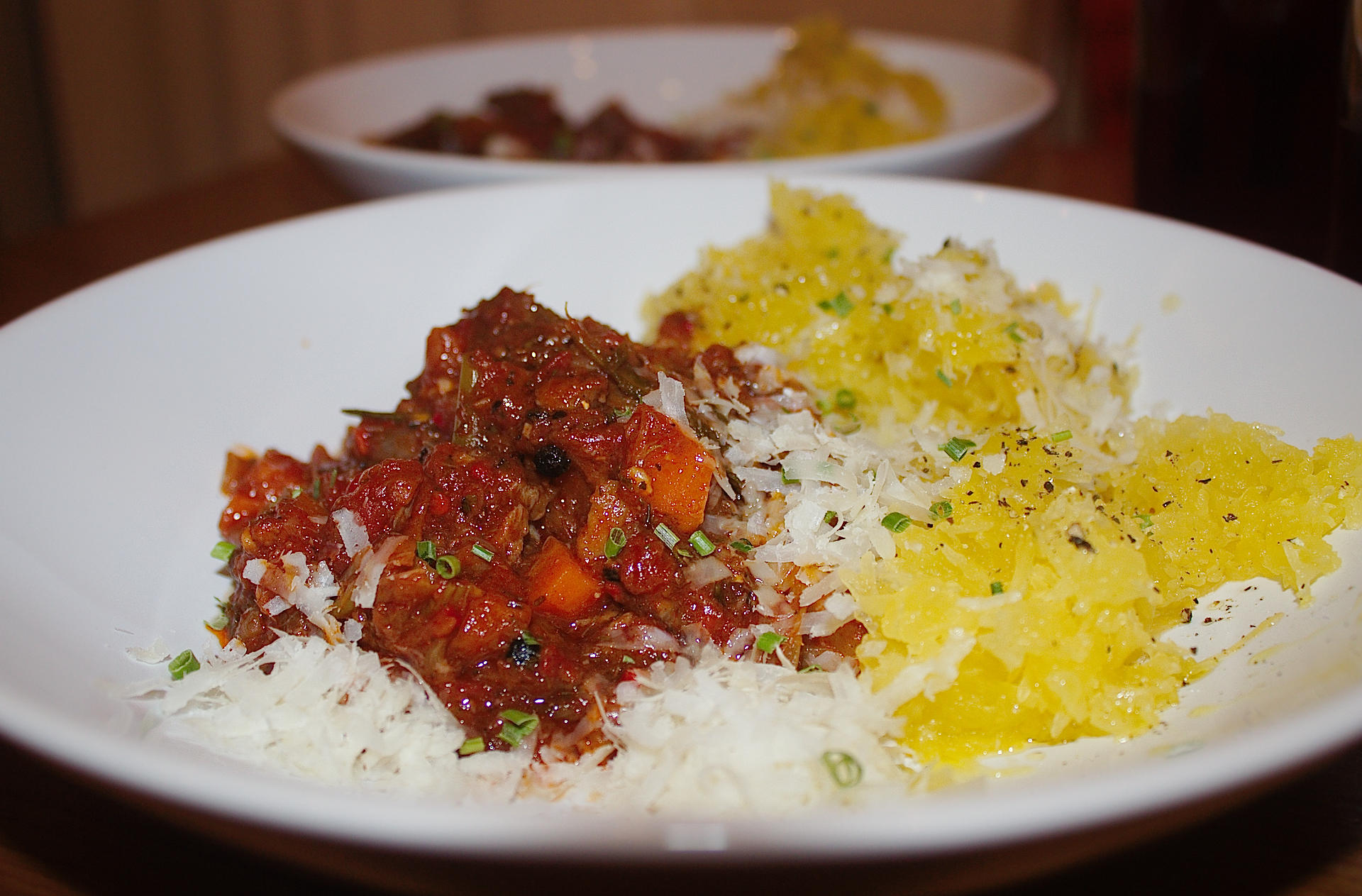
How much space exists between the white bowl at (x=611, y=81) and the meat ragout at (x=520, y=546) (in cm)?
177

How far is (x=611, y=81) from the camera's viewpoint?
5688 millimetres

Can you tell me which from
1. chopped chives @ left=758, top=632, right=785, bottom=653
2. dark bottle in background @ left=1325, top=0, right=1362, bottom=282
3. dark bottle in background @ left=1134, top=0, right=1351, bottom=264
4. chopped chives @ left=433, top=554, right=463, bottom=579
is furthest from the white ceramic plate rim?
chopped chives @ left=758, top=632, right=785, bottom=653

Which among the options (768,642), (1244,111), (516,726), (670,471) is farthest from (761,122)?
(516,726)

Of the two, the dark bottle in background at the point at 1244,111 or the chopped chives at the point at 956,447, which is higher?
the dark bottle in background at the point at 1244,111

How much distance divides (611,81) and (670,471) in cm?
416

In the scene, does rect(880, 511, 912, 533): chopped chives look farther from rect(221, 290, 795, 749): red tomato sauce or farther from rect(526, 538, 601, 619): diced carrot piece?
rect(526, 538, 601, 619): diced carrot piece

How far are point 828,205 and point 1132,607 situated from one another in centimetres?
146

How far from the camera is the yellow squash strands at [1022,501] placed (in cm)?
180

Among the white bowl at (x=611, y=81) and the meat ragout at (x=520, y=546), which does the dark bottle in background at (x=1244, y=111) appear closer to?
the white bowl at (x=611, y=81)

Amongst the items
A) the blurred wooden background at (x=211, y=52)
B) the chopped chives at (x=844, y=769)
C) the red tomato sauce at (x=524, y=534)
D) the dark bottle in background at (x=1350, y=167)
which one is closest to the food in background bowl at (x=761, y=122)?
the dark bottle in background at (x=1350, y=167)

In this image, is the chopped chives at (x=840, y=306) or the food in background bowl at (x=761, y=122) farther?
the food in background bowl at (x=761, y=122)

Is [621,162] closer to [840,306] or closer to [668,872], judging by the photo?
[840,306]

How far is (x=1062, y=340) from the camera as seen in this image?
2574 mm

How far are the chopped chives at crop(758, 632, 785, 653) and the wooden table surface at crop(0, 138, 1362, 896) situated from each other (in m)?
0.53
